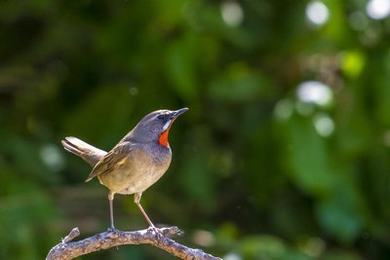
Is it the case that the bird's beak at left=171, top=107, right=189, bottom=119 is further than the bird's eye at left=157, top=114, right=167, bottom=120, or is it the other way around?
the bird's eye at left=157, top=114, right=167, bottom=120

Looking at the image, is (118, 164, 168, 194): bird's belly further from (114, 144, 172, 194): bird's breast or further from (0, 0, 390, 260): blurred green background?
(0, 0, 390, 260): blurred green background

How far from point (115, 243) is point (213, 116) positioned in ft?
14.6

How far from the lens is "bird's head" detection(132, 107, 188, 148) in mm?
5465

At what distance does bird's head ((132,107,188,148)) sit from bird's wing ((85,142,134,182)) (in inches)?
3.1

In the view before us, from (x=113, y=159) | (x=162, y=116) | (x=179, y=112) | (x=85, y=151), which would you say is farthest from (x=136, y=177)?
(x=85, y=151)

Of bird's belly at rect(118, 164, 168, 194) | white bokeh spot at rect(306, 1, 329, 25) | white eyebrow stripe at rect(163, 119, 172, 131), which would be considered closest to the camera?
bird's belly at rect(118, 164, 168, 194)

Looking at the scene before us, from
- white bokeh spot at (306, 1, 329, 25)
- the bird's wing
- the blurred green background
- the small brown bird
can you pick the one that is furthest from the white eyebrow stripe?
white bokeh spot at (306, 1, 329, 25)

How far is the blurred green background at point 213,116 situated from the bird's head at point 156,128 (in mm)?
1809

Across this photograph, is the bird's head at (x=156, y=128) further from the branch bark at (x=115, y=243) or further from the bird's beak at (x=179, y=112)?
the branch bark at (x=115, y=243)

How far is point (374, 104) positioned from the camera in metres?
7.77

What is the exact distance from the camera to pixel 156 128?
217 inches

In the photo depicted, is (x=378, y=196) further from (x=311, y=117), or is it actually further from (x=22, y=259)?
(x=22, y=259)

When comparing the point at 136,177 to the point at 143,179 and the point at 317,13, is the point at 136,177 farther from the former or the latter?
the point at 317,13

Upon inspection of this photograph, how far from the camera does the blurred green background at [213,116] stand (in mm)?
7641
